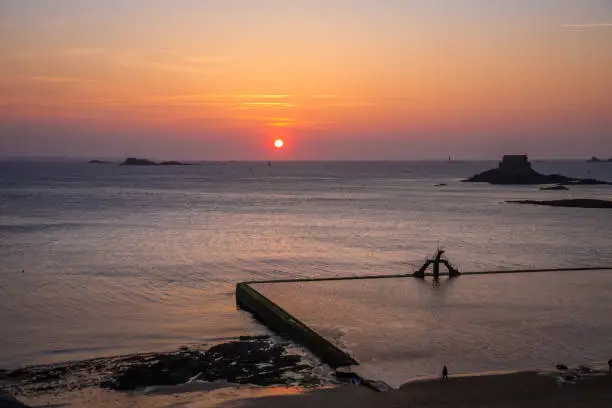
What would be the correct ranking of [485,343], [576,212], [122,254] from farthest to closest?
[576,212] < [122,254] < [485,343]

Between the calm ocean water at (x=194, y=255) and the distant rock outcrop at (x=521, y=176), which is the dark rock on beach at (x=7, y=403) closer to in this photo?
the calm ocean water at (x=194, y=255)

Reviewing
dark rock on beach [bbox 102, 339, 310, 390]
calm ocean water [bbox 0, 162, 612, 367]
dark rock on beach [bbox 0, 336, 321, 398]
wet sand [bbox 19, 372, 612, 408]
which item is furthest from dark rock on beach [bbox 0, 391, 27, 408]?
calm ocean water [bbox 0, 162, 612, 367]

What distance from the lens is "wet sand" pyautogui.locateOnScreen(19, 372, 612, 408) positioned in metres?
10.9

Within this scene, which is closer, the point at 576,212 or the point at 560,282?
the point at 560,282

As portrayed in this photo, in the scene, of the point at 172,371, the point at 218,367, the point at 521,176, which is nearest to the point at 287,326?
the point at 218,367

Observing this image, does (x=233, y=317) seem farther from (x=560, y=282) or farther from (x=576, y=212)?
(x=576, y=212)

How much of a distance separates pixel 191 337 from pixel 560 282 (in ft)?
38.7

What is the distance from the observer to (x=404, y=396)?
11.1m

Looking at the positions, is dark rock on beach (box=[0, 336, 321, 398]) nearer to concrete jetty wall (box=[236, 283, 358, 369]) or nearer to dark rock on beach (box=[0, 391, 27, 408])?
concrete jetty wall (box=[236, 283, 358, 369])

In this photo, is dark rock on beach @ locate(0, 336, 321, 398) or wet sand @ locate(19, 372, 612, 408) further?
dark rock on beach @ locate(0, 336, 321, 398)

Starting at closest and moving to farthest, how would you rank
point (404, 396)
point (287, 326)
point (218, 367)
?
point (404, 396)
point (218, 367)
point (287, 326)

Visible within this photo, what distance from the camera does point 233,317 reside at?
18203 millimetres

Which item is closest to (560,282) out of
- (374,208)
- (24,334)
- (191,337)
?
(191,337)

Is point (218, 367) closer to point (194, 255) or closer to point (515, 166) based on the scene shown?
point (194, 255)
